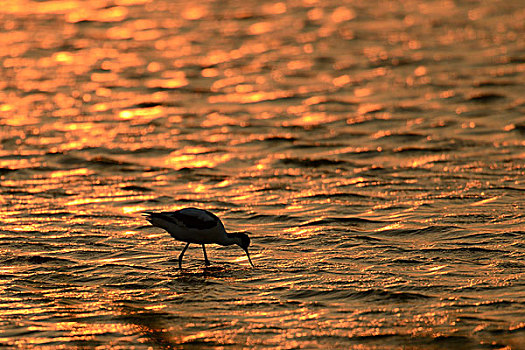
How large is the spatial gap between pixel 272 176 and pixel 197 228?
4.86m

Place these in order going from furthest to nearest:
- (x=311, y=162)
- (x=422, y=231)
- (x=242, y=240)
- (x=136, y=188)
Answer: (x=311, y=162)
(x=136, y=188)
(x=422, y=231)
(x=242, y=240)

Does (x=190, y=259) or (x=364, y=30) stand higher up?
(x=364, y=30)

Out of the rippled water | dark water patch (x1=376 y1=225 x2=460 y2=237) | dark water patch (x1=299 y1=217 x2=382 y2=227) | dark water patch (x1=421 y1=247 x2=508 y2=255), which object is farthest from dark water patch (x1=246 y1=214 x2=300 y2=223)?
dark water patch (x1=421 y1=247 x2=508 y2=255)

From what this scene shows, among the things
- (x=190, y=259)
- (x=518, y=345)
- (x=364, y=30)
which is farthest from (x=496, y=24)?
(x=518, y=345)

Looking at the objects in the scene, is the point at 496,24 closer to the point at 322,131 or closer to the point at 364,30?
the point at 364,30

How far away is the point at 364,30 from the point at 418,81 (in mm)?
6389

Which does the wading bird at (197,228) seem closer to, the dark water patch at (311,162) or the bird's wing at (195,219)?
the bird's wing at (195,219)

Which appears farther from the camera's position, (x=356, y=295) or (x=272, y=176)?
(x=272, y=176)

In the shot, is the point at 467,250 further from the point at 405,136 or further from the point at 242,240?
the point at 405,136

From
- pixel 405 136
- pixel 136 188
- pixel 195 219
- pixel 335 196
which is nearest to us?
pixel 195 219

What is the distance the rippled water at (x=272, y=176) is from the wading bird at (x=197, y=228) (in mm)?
394

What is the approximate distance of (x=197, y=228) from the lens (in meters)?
12.7

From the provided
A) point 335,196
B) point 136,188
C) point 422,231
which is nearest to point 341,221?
point 422,231

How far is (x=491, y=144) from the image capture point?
18.8m
